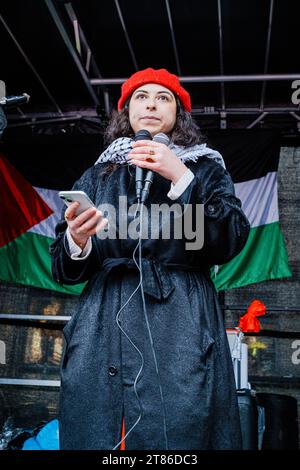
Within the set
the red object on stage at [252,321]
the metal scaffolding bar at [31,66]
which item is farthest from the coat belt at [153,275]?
the metal scaffolding bar at [31,66]

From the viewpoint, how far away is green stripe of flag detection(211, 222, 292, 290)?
3.86 meters

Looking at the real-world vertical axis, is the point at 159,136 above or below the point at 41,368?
above

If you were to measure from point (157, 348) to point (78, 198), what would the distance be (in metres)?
0.42

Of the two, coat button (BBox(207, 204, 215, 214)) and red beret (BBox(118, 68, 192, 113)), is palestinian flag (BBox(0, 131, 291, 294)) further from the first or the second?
coat button (BBox(207, 204, 215, 214))

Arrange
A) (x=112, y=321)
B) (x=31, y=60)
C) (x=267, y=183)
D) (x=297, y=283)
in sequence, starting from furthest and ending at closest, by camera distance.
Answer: (x=297, y=283), (x=267, y=183), (x=31, y=60), (x=112, y=321)

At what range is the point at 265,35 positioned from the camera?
10.9ft

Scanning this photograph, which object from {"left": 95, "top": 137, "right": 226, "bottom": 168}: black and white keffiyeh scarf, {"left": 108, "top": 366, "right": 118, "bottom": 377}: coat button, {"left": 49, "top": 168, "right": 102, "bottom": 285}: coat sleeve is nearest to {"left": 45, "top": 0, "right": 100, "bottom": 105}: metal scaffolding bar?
{"left": 95, "top": 137, "right": 226, "bottom": 168}: black and white keffiyeh scarf

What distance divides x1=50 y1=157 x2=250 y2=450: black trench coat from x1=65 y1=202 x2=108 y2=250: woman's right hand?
13 centimetres

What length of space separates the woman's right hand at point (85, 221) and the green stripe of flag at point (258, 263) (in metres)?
2.82

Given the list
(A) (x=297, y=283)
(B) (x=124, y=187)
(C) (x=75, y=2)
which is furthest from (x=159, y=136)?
(A) (x=297, y=283)

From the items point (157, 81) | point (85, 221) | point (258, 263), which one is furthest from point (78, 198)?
point (258, 263)

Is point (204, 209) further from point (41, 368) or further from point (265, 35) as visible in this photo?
point (41, 368)

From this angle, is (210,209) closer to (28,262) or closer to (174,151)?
(174,151)

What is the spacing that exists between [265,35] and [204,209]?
266 cm
